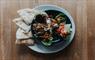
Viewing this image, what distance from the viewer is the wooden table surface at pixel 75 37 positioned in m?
1.01

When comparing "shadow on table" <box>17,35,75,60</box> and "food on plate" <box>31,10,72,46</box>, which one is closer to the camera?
"food on plate" <box>31,10,72,46</box>

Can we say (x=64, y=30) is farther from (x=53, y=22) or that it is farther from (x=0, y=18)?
(x=0, y=18)

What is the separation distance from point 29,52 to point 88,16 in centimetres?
30

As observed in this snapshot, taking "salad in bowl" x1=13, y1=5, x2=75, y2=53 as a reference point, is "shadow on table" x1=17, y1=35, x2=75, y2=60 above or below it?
below

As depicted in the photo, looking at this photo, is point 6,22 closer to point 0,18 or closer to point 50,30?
point 0,18

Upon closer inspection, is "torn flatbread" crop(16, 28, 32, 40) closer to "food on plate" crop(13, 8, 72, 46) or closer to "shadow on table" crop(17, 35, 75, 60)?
"food on plate" crop(13, 8, 72, 46)

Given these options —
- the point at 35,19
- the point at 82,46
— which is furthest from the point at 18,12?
the point at 82,46

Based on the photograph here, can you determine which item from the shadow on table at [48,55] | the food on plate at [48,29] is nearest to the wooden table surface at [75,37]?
the shadow on table at [48,55]

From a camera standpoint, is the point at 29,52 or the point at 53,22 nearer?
the point at 53,22

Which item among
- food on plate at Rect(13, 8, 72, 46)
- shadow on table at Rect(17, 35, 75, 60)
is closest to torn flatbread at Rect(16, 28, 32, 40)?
food on plate at Rect(13, 8, 72, 46)

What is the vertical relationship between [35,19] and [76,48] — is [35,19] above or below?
above

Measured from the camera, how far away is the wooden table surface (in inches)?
39.8

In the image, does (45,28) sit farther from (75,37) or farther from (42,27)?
(75,37)

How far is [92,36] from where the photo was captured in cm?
101
